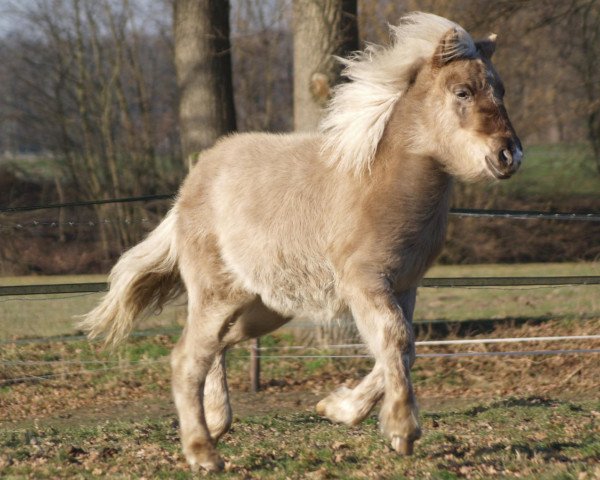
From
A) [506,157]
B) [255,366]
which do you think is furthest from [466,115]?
[255,366]

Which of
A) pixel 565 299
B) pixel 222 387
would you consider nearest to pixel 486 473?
pixel 222 387

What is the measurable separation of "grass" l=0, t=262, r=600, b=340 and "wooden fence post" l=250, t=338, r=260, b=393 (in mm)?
1499

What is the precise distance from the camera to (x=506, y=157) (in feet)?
16.1

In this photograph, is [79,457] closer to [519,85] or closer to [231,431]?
[231,431]

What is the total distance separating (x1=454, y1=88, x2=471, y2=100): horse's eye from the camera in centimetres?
515

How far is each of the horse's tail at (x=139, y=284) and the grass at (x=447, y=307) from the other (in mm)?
4259

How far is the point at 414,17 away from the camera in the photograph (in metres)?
5.73

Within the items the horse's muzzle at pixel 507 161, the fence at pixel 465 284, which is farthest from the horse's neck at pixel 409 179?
the fence at pixel 465 284

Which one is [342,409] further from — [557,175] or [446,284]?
[557,175]

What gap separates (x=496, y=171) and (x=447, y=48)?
74 centimetres

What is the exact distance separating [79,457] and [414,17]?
3.25m

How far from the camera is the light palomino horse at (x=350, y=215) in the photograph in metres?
5.09

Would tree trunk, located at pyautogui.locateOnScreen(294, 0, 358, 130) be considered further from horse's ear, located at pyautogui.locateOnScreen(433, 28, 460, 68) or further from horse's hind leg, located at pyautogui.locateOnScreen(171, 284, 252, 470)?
horse's ear, located at pyautogui.locateOnScreen(433, 28, 460, 68)

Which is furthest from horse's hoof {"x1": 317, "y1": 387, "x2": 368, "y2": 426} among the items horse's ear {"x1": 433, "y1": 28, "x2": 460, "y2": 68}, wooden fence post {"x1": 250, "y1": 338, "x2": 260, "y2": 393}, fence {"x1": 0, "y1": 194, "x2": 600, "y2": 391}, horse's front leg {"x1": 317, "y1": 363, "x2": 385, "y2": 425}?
wooden fence post {"x1": 250, "y1": 338, "x2": 260, "y2": 393}
